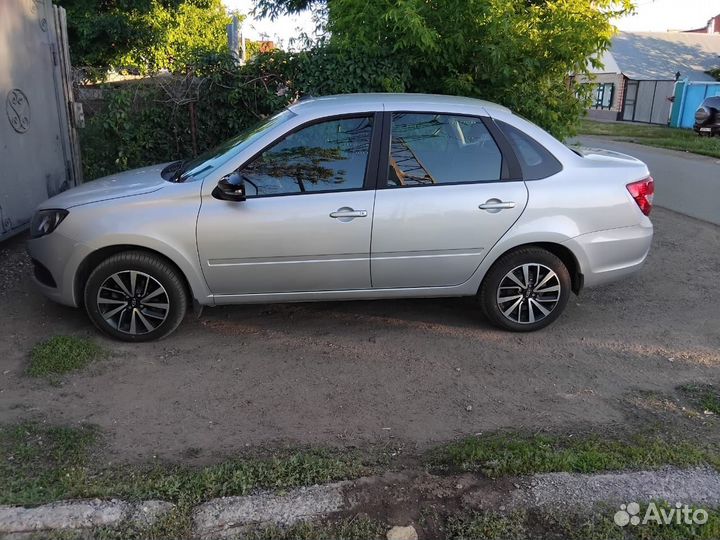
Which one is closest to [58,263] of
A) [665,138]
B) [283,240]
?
[283,240]

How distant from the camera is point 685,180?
1281cm

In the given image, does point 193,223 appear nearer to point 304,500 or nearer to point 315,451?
point 315,451

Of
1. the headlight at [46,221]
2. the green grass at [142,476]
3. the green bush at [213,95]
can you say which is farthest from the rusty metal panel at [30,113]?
the green grass at [142,476]

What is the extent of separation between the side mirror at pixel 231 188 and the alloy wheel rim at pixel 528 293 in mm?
2074

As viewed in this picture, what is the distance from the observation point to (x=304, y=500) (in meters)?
2.93

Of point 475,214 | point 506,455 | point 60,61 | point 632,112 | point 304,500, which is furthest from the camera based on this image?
point 632,112

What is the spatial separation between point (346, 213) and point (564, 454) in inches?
84.2

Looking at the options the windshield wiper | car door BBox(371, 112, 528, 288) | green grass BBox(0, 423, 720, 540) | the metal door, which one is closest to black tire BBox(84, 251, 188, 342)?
the metal door

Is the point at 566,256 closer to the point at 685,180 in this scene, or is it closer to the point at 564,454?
the point at 564,454

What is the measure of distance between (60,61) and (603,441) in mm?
7034

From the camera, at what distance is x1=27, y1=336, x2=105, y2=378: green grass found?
4234 millimetres

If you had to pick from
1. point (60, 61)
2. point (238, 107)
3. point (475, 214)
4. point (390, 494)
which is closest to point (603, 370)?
point (475, 214)

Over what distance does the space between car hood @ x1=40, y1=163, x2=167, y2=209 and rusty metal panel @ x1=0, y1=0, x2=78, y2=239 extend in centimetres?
174

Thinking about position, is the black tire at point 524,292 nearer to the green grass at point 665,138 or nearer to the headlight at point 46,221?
the headlight at point 46,221
